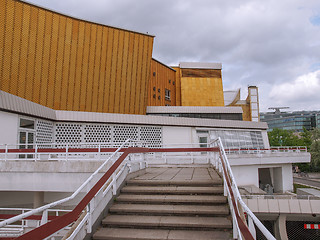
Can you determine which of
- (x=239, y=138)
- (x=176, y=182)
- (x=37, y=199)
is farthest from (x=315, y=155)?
(x=176, y=182)

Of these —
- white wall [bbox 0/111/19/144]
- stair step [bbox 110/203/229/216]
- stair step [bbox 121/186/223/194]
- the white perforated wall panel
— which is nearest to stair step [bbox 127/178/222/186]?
stair step [bbox 121/186/223/194]

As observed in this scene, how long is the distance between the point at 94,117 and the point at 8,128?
7853 mm

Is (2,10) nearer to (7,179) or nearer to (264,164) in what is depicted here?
(7,179)

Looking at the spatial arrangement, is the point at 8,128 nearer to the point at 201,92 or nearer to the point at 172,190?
the point at 172,190

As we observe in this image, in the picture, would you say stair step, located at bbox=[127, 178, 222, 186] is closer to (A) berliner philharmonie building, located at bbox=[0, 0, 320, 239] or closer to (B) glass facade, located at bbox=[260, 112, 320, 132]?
(A) berliner philharmonie building, located at bbox=[0, 0, 320, 239]

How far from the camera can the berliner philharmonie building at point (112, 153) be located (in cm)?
516

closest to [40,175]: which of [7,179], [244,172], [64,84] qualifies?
[7,179]

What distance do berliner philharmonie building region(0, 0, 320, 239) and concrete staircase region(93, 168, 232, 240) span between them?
2cm

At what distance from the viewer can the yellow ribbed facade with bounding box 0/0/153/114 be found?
21.1m

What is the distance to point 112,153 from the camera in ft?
29.9

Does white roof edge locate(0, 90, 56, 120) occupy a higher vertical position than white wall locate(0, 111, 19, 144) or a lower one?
higher

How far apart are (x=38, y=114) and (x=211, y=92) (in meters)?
31.2

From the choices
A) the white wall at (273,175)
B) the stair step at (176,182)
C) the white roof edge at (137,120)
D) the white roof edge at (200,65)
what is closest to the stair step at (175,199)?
the stair step at (176,182)

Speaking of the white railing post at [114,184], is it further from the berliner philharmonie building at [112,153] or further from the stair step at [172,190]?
the stair step at [172,190]
